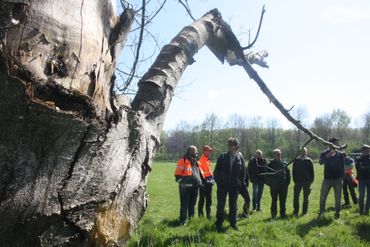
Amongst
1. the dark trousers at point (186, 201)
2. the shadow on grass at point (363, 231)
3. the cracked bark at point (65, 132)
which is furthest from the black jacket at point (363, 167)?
the cracked bark at point (65, 132)

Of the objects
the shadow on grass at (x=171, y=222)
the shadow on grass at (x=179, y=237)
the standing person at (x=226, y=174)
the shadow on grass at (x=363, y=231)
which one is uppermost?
the standing person at (x=226, y=174)

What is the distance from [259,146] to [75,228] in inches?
2924

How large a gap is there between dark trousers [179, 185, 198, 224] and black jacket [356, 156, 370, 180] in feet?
13.9

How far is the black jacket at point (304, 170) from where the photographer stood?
9688 millimetres

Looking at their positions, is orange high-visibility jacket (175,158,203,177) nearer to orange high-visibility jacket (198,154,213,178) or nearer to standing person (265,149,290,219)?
orange high-visibility jacket (198,154,213,178)

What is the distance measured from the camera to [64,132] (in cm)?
92

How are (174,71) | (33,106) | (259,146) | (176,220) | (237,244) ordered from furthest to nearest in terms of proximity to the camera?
(259,146), (176,220), (237,244), (174,71), (33,106)

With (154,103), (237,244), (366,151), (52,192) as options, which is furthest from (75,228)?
(366,151)

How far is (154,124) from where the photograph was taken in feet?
4.55

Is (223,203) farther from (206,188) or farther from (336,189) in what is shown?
(336,189)

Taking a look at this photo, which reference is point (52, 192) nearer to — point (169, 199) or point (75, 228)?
point (75, 228)

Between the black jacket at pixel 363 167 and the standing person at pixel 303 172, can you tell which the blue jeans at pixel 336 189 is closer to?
the standing person at pixel 303 172

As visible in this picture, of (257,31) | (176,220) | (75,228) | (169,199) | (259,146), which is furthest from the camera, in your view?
(259,146)

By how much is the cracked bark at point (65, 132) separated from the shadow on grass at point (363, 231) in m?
7.10
